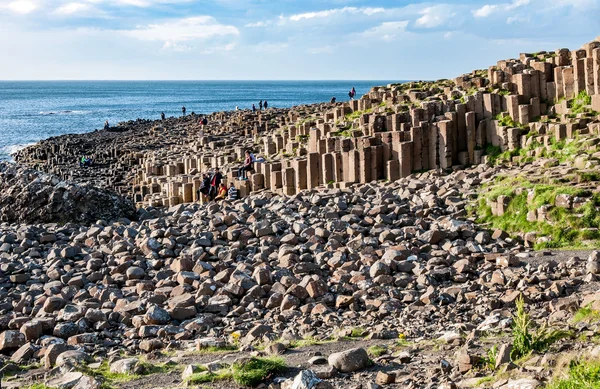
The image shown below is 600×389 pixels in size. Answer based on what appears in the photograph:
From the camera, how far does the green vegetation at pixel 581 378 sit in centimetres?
586

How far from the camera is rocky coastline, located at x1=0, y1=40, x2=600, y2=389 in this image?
812 cm

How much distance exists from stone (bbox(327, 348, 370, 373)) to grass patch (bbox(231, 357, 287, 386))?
0.57 m

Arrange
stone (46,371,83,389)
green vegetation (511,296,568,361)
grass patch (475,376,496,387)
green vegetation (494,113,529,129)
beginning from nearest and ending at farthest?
grass patch (475,376,496,387), green vegetation (511,296,568,361), stone (46,371,83,389), green vegetation (494,113,529,129)

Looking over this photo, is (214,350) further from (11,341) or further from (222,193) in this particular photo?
(222,193)

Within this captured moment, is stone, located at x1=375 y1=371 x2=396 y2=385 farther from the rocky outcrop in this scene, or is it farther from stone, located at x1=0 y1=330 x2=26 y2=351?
the rocky outcrop

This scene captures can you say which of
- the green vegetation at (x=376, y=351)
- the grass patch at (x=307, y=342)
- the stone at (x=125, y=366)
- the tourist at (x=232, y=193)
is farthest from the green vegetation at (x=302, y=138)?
the stone at (x=125, y=366)

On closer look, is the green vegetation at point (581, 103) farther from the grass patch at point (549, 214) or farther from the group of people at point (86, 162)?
the group of people at point (86, 162)

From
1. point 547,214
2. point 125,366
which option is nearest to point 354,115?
point 547,214

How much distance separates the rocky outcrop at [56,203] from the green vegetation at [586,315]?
1339 centimetres

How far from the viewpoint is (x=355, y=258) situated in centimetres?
1290

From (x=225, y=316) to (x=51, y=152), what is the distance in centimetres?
3850

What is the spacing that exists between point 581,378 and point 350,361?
2.58 meters

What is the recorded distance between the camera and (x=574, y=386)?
19.5 ft

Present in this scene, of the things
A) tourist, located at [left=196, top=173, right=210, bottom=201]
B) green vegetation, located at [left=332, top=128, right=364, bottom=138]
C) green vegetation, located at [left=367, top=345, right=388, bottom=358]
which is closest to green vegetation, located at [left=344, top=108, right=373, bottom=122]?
green vegetation, located at [left=332, top=128, right=364, bottom=138]
